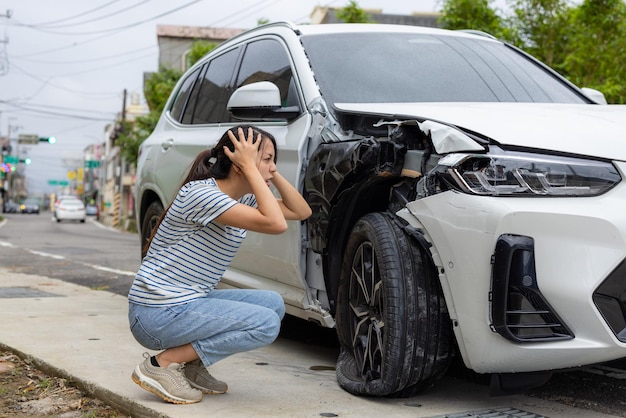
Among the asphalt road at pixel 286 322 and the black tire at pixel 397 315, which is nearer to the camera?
the black tire at pixel 397 315

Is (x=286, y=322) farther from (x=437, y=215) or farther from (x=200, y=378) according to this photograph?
(x=437, y=215)

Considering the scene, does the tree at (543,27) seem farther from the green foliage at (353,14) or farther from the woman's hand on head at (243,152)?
the woman's hand on head at (243,152)

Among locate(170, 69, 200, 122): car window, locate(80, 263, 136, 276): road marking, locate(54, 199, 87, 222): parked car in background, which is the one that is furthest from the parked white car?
locate(54, 199, 87, 222): parked car in background

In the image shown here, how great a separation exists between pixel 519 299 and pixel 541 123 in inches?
26.9

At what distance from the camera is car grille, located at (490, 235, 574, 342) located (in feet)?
9.74

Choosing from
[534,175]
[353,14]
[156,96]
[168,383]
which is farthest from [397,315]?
[156,96]

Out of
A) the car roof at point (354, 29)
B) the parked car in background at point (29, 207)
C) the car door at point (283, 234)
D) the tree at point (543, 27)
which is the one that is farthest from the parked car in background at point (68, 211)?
the car roof at point (354, 29)

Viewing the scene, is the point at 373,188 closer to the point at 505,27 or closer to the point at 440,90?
the point at 440,90

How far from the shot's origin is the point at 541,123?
3.28 m

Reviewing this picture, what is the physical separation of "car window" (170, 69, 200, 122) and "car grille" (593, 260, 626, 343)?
3842mm

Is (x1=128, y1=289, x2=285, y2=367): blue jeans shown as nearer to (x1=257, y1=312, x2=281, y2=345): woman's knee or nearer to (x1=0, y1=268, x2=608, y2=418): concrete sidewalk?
(x1=257, y1=312, x2=281, y2=345): woman's knee

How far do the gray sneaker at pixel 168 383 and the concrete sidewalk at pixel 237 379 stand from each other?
0.04 m

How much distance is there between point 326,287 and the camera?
4086 mm

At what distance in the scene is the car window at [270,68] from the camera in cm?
463
